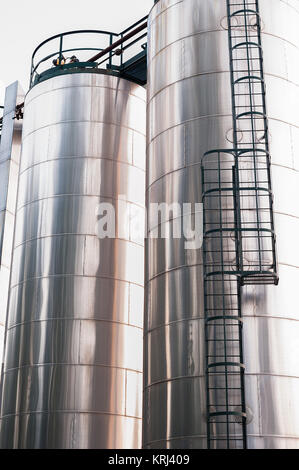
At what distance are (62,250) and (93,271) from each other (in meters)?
1.28

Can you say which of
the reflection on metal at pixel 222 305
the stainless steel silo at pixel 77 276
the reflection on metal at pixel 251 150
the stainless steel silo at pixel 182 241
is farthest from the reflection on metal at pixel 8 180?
the reflection on metal at pixel 251 150

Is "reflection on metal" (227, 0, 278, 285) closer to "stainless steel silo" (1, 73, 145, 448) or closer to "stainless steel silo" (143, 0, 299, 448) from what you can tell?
"stainless steel silo" (143, 0, 299, 448)

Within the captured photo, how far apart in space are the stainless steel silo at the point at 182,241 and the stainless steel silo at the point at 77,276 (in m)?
4.23

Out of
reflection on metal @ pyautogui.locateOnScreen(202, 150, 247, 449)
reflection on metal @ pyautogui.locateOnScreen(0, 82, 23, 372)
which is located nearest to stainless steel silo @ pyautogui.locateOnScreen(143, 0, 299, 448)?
reflection on metal @ pyautogui.locateOnScreen(202, 150, 247, 449)

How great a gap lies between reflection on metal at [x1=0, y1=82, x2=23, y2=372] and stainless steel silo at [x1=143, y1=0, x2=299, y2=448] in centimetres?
1091

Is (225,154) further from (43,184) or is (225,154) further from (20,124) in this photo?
(20,124)

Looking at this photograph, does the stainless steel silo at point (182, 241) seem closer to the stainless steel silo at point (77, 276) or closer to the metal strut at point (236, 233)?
the metal strut at point (236, 233)

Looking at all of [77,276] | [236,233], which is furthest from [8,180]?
[236,233]

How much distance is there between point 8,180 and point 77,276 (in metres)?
9.07

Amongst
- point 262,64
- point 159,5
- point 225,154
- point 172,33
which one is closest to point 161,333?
point 225,154

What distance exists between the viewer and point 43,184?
76.8ft

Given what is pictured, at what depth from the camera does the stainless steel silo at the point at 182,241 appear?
48.8 ft

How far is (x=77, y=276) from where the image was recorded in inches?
863
